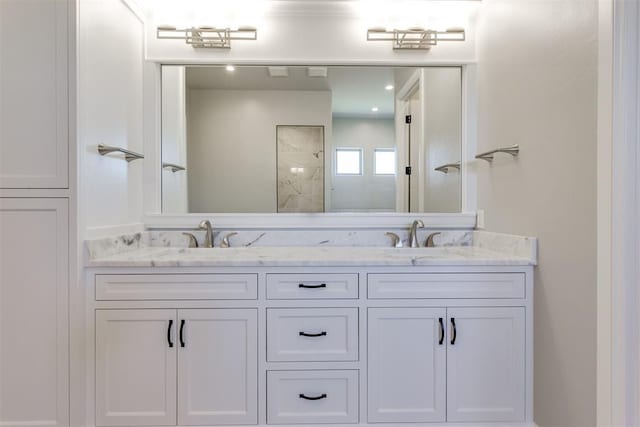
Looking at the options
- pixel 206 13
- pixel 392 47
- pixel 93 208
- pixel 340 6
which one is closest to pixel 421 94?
pixel 392 47

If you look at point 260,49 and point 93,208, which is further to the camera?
point 260,49

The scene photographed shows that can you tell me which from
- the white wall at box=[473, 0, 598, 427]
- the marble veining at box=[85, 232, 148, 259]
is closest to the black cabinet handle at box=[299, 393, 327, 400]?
the white wall at box=[473, 0, 598, 427]

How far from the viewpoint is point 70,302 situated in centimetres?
151

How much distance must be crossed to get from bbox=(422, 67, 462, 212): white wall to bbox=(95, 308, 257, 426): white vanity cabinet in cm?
128

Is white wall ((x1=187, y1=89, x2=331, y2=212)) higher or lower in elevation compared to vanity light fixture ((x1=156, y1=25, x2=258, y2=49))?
lower

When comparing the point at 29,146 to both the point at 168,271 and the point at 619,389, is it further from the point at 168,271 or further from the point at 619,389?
the point at 619,389

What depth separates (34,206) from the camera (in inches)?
58.7

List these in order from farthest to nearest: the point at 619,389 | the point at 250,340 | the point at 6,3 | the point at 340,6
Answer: the point at 340,6, the point at 250,340, the point at 6,3, the point at 619,389

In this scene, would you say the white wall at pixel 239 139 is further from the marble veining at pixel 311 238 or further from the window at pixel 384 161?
the window at pixel 384 161

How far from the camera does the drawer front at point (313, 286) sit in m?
1.58

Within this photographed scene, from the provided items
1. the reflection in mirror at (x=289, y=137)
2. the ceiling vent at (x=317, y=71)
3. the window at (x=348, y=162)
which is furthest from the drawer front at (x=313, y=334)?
the ceiling vent at (x=317, y=71)

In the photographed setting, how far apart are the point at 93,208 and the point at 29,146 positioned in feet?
1.12

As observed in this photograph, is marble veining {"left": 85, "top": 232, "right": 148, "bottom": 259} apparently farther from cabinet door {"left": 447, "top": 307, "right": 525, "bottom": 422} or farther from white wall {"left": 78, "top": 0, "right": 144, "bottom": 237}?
cabinet door {"left": 447, "top": 307, "right": 525, "bottom": 422}

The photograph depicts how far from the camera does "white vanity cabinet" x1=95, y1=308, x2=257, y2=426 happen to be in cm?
155
